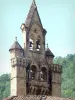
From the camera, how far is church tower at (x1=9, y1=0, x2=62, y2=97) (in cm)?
4600

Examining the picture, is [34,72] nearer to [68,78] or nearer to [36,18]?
[36,18]

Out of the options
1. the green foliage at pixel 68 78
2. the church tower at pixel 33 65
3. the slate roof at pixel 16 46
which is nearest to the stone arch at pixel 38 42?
the church tower at pixel 33 65

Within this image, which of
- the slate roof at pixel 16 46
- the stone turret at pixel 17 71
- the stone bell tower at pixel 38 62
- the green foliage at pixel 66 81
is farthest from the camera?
the green foliage at pixel 66 81

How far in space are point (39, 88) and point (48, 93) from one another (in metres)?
0.93

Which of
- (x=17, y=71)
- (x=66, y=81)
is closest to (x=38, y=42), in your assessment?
(x=17, y=71)

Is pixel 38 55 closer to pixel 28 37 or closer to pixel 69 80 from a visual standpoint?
→ pixel 28 37

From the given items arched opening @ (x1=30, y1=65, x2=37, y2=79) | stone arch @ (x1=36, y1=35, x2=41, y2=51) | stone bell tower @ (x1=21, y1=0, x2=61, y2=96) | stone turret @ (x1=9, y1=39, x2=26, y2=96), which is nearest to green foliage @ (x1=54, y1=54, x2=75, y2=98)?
stone bell tower @ (x1=21, y1=0, x2=61, y2=96)

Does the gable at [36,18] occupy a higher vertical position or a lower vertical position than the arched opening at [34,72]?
higher

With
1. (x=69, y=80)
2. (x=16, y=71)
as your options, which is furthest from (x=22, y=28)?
(x=69, y=80)

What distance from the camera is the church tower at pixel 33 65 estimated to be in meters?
46.0

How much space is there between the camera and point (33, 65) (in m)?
46.5

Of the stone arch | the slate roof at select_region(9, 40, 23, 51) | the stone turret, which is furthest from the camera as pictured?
the stone arch

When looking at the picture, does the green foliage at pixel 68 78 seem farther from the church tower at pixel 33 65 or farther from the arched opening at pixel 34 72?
the arched opening at pixel 34 72

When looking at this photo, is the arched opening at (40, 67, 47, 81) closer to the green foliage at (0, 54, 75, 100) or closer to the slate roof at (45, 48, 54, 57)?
the slate roof at (45, 48, 54, 57)
